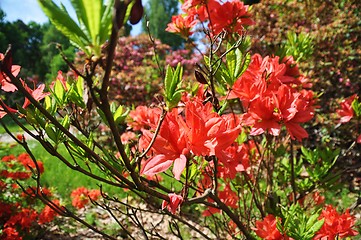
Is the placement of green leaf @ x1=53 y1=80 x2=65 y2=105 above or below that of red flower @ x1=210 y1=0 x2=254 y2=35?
below

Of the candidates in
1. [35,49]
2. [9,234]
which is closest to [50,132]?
[9,234]

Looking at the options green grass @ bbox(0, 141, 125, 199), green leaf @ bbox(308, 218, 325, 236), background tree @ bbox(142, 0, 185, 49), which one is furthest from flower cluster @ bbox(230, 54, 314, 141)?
background tree @ bbox(142, 0, 185, 49)

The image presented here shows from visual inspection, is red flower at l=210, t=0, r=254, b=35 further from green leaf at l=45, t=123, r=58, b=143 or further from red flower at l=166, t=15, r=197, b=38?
green leaf at l=45, t=123, r=58, b=143

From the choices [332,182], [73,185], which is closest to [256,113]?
[332,182]

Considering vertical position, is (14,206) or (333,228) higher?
(14,206)

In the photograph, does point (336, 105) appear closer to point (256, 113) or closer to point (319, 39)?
point (319, 39)

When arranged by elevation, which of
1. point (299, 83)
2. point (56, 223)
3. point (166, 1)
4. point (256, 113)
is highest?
point (166, 1)

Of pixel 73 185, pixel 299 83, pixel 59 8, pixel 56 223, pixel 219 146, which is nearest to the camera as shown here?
pixel 59 8

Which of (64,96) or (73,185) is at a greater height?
(73,185)

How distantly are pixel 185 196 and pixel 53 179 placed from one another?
5031 mm

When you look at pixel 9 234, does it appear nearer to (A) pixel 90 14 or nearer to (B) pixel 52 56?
(A) pixel 90 14

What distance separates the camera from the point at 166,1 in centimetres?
3838

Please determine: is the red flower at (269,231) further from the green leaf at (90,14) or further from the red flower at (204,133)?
the green leaf at (90,14)

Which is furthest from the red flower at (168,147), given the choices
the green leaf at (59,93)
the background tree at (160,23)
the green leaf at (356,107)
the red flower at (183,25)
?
the background tree at (160,23)
